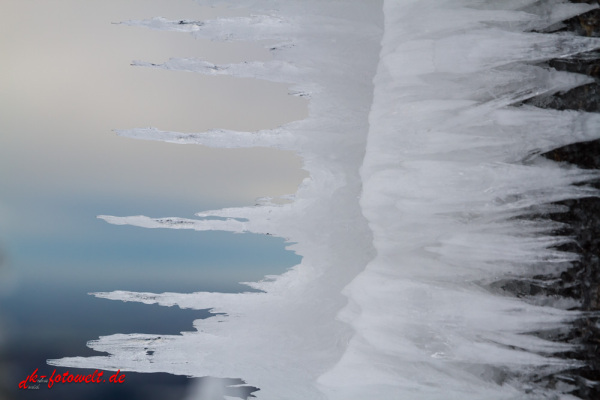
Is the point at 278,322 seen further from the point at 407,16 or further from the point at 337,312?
the point at 407,16

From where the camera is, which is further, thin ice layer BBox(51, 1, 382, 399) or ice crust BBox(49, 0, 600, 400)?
thin ice layer BBox(51, 1, 382, 399)

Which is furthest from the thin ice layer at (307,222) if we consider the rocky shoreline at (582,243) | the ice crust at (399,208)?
the rocky shoreline at (582,243)

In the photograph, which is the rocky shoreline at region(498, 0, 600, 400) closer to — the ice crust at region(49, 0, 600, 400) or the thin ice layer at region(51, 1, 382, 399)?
the ice crust at region(49, 0, 600, 400)

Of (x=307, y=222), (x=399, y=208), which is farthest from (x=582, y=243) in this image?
(x=307, y=222)

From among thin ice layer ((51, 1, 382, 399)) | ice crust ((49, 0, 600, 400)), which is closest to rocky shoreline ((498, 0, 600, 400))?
ice crust ((49, 0, 600, 400))

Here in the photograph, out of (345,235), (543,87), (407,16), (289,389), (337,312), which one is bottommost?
(289,389)

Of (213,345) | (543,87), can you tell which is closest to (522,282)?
(543,87)

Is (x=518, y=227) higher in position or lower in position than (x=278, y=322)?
higher

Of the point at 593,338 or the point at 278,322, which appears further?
the point at 278,322
